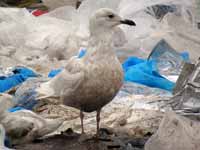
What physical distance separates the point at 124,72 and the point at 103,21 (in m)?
1.01

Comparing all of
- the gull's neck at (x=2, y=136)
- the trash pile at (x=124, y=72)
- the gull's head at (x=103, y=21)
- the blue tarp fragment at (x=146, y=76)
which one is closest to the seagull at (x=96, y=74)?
the gull's head at (x=103, y=21)

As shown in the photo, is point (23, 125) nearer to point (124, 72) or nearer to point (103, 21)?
point (103, 21)

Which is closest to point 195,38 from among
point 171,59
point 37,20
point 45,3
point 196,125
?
point 171,59

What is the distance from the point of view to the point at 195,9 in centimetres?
591

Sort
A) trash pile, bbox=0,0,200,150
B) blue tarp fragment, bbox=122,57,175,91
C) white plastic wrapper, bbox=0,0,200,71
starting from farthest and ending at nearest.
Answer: white plastic wrapper, bbox=0,0,200,71
blue tarp fragment, bbox=122,57,175,91
trash pile, bbox=0,0,200,150

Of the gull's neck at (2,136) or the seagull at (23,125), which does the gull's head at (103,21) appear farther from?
the gull's neck at (2,136)

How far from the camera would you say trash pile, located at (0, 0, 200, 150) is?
10.5 feet

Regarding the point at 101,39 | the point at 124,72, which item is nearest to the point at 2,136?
the point at 101,39

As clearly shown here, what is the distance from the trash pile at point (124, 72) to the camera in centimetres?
321

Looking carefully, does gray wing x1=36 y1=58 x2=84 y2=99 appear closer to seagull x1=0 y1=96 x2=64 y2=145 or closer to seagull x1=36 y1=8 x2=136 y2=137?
seagull x1=36 y1=8 x2=136 y2=137

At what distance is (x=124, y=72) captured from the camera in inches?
173

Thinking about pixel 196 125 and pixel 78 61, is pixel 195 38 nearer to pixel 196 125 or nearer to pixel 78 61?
pixel 78 61

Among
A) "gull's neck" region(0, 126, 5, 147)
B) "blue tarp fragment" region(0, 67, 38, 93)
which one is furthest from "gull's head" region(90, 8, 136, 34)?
"blue tarp fragment" region(0, 67, 38, 93)

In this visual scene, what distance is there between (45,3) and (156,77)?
2.78 m
